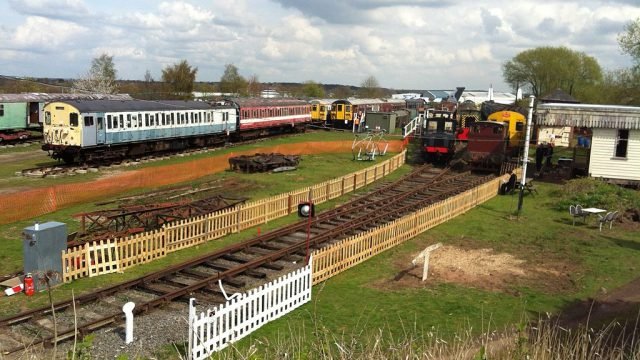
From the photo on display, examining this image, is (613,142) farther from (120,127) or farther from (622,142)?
(120,127)

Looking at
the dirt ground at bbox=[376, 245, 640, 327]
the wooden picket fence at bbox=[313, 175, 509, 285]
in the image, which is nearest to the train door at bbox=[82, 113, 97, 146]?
the wooden picket fence at bbox=[313, 175, 509, 285]

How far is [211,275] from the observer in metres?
13.3

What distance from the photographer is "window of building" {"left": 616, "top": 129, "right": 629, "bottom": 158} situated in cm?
2652

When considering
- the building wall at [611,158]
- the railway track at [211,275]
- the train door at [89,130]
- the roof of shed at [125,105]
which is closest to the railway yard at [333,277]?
the railway track at [211,275]

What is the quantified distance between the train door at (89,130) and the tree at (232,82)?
70311 millimetres

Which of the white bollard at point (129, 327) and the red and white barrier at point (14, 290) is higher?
the white bollard at point (129, 327)

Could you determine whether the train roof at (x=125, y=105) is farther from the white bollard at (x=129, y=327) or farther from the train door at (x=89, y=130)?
the white bollard at (x=129, y=327)

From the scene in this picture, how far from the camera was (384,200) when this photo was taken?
2288 cm

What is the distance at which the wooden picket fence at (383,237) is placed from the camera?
1384 cm

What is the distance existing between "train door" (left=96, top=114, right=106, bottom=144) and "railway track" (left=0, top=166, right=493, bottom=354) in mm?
15337

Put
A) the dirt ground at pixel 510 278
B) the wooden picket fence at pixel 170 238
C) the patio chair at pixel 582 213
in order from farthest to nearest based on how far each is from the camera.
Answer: the patio chair at pixel 582 213
the wooden picket fence at pixel 170 238
the dirt ground at pixel 510 278

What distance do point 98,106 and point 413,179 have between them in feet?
57.9

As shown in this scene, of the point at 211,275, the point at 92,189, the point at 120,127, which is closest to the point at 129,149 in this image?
the point at 120,127

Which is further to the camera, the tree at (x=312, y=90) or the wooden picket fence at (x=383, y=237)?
the tree at (x=312, y=90)
